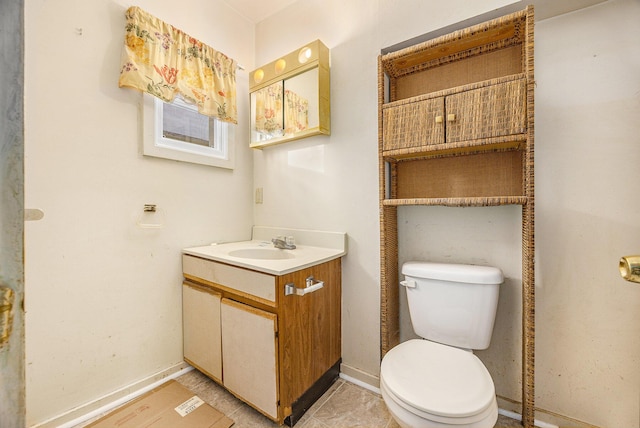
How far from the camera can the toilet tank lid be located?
1.23 meters

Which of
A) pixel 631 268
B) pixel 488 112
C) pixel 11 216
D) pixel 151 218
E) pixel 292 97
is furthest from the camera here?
pixel 292 97

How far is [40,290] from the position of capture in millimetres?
1280

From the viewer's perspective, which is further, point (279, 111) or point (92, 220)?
point (279, 111)

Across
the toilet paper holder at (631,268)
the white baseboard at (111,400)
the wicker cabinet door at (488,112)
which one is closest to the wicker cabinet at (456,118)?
the wicker cabinet door at (488,112)

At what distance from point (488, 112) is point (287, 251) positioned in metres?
1.32

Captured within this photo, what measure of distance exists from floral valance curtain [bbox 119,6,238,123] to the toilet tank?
5.45 feet

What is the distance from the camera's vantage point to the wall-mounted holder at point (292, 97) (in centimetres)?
175

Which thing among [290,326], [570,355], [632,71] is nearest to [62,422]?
[290,326]

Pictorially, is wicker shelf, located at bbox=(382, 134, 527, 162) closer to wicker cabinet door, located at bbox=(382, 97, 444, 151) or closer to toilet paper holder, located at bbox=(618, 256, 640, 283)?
wicker cabinet door, located at bbox=(382, 97, 444, 151)

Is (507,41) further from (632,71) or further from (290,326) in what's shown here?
(290,326)

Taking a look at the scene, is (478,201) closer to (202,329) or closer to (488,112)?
(488,112)

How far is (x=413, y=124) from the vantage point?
1335 millimetres

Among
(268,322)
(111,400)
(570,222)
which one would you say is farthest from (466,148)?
(111,400)

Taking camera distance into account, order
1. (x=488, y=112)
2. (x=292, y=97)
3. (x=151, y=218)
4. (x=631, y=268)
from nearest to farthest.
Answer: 1. (x=631, y=268)
2. (x=488, y=112)
3. (x=151, y=218)
4. (x=292, y=97)
